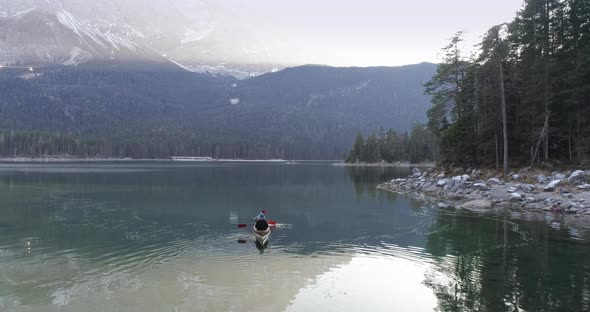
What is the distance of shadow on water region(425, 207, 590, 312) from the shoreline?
6.96 metres

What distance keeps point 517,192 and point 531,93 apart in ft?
41.0

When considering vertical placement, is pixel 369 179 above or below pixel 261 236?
above

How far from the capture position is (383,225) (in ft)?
118

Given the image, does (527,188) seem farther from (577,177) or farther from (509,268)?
(509,268)

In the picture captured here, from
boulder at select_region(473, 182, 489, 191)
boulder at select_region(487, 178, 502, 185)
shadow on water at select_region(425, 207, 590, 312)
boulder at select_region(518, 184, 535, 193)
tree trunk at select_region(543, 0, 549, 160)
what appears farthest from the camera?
boulder at select_region(487, 178, 502, 185)

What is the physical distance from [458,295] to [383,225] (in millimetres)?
18467

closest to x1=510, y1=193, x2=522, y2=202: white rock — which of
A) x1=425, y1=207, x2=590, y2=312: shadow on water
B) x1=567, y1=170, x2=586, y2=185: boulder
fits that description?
x1=567, y1=170, x2=586, y2=185: boulder

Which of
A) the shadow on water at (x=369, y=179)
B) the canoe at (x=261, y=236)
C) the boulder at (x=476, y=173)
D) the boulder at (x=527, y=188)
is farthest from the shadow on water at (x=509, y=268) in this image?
the shadow on water at (x=369, y=179)

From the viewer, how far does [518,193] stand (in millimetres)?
45719

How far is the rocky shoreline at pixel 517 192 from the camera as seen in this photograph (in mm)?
40844

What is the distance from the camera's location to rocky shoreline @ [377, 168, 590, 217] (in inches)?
1608

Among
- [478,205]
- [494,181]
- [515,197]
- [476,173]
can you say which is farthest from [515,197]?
[476,173]

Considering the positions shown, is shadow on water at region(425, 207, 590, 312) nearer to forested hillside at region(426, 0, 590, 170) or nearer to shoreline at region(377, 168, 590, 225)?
shoreline at region(377, 168, 590, 225)

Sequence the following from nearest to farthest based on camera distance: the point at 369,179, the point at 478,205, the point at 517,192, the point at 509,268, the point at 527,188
Answer: the point at 509,268 → the point at 478,205 → the point at 517,192 → the point at 527,188 → the point at 369,179
